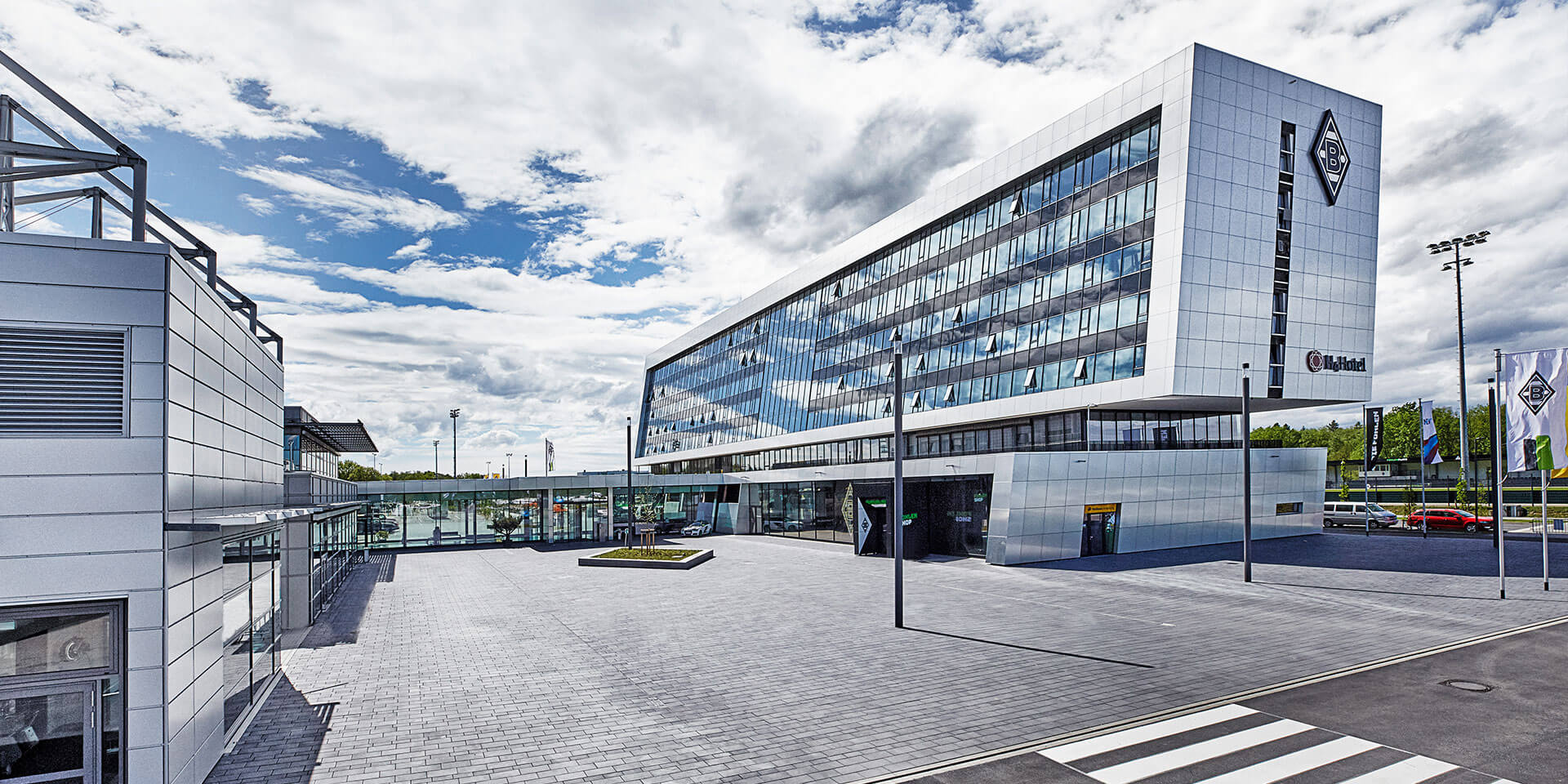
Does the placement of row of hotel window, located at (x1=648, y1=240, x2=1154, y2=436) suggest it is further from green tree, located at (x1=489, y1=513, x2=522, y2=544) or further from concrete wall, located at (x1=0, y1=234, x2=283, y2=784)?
concrete wall, located at (x1=0, y1=234, x2=283, y2=784)

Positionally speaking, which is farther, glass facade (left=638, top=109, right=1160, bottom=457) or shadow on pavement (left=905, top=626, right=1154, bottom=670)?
glass facade (left=638, top=109, right=1160, bottom=457)

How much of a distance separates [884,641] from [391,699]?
9.70 metres

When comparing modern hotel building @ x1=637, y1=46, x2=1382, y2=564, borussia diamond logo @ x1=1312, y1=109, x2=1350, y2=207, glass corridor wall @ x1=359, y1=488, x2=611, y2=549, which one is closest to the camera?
modern hotel building @ x1=637, y1=46, x2=1382, y2=564

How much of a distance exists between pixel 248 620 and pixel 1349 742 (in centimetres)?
1620

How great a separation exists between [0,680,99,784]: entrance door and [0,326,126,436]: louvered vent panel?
2627 mm

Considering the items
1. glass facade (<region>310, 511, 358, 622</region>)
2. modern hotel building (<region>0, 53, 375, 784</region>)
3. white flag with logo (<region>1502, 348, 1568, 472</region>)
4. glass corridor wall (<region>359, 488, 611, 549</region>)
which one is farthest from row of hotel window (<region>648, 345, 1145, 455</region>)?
modern hotel building (<region>0, 53, 375, 784</region>)

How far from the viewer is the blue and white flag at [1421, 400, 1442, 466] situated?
137ft

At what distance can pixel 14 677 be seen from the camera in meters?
8.02

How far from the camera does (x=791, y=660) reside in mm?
16156

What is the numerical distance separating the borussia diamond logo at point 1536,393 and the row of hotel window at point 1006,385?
13.3 meters

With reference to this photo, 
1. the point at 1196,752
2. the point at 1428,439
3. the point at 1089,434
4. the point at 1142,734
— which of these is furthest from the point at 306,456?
the point at 1428,439

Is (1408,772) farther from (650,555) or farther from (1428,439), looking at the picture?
(1428,439)

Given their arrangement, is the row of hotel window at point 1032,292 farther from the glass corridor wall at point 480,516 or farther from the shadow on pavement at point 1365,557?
the glass corridor wall at point 480,516

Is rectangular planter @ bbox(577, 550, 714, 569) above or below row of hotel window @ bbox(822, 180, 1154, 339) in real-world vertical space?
below
